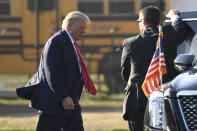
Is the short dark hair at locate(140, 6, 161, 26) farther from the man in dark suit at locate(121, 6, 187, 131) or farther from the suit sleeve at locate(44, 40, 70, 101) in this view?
the suit sleeve at locate(44, 40, 70, 101)

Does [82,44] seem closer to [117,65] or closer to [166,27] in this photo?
[117,65]

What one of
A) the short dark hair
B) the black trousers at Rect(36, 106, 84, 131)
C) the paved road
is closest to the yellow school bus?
the paved road

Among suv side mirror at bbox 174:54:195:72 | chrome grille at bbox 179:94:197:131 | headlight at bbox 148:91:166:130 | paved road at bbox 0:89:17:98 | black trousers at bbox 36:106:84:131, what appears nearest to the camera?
chrome grille at bbox 179:94:197:131

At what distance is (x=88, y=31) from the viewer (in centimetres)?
1692

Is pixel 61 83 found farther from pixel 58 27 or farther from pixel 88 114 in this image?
pixel 58 27

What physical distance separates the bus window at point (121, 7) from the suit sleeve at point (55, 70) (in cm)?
1017

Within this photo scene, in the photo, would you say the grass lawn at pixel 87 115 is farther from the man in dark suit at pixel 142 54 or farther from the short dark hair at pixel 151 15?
the short dark hair at pixel 151 15

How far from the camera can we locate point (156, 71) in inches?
267

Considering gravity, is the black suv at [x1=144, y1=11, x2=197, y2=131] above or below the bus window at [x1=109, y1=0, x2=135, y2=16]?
above

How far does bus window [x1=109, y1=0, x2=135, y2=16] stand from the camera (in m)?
17.0

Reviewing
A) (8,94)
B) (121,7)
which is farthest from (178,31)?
(121,7)

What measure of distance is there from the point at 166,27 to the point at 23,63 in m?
9.86

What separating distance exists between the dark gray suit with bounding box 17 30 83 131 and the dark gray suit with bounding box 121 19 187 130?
497 mm

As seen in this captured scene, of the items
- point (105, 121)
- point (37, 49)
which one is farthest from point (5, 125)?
point (37, 49)
